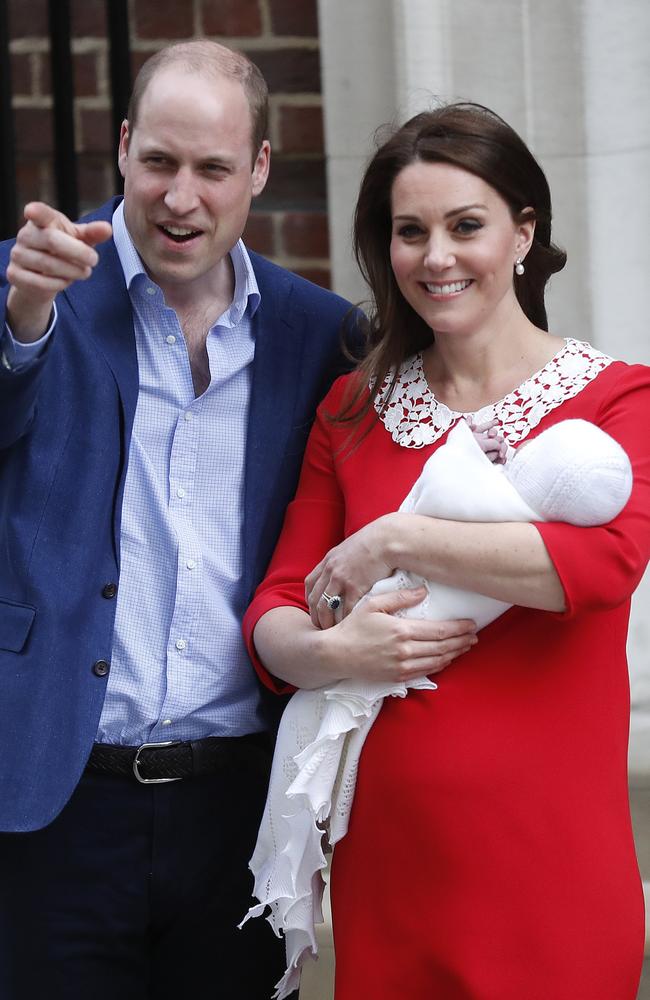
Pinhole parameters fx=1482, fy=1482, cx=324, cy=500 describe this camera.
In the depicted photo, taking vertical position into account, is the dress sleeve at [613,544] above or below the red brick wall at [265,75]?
below

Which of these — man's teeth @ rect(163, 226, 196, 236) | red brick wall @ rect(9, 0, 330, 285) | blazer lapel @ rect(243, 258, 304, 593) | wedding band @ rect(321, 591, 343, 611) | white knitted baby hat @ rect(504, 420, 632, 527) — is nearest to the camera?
white knitted baby hat @ rect(504, 420, 632, 527)

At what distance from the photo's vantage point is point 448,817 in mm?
1903

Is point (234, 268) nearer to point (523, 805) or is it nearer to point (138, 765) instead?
point (138, 765)

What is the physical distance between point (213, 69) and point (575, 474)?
85 centimetres

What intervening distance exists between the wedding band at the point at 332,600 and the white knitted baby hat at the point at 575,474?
0.99ft

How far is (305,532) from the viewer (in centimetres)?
218

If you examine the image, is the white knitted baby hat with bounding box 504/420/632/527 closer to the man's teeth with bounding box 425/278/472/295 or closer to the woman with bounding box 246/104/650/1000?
the woman with bounding box 246/104/650/1000

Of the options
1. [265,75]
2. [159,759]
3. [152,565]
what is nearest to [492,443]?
[152,565]

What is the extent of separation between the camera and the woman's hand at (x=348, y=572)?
1934mm

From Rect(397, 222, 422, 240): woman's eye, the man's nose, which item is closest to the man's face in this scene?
the man's nose

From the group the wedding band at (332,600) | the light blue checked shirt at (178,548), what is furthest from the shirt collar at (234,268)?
the wedding band at (332,600)

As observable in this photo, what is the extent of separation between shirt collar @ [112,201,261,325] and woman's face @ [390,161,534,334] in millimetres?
293

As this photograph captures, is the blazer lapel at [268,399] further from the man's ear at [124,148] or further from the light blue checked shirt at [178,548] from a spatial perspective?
the man's ear at [124,148]

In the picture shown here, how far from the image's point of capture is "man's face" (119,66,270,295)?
210 centimetres
